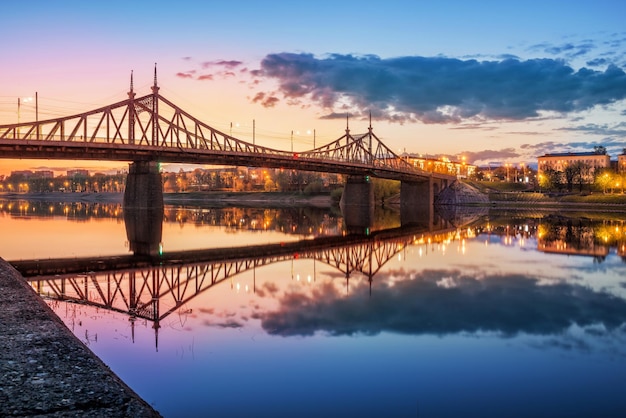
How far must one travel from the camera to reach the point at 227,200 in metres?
146

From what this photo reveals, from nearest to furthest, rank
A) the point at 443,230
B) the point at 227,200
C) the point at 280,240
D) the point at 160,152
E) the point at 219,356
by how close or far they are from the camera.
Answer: the point at 219,356 → the point at 280,240 → the point at 443,230 → the point at 160,152 → the point at 227,200

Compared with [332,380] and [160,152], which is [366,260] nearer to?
[332,380]

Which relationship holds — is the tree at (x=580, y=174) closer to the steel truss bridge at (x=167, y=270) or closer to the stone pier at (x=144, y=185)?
the stone pier at (x=144, y=185)

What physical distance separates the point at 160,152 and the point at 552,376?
5932 cm

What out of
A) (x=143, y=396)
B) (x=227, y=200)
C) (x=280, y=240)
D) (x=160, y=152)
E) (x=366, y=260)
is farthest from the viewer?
(x=227, y=200)

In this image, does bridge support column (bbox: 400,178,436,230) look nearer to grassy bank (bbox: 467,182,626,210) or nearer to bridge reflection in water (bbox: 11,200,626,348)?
grassy bank (bbox: 467,182,626,210)

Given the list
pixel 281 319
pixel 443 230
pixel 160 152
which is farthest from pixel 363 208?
pixel 281 319

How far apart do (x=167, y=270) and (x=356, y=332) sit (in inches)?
463

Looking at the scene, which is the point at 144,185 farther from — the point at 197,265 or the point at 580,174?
the point at 580,174

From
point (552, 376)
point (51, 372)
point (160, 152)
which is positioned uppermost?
point (160, 152)

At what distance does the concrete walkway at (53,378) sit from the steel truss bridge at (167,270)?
3.64 m

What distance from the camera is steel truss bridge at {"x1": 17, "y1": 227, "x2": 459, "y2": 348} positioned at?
1596 centimetres

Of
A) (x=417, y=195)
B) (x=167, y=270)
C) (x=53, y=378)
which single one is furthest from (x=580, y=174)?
(x=53, y=378)

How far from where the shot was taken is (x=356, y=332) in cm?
1262
